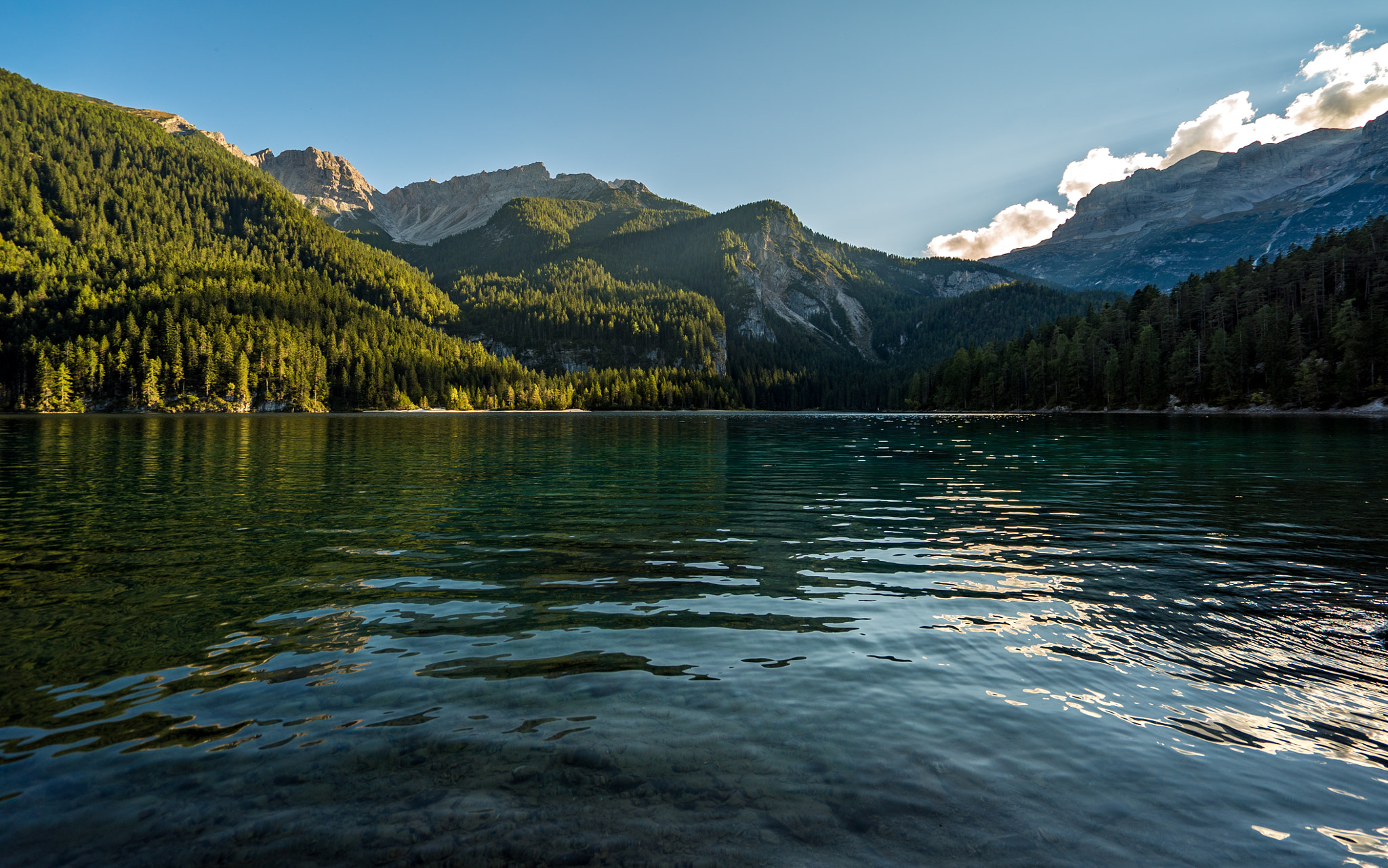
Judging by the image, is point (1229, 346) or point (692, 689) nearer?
point (692, 689)

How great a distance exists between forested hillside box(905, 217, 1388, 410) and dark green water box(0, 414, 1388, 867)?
129118 millimetres

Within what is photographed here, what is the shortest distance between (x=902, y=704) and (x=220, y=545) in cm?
1969

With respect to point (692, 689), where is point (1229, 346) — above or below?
above

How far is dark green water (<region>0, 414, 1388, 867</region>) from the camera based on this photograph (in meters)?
5.61

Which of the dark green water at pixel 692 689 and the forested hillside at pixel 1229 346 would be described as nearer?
the dark green water at pixel 692 689

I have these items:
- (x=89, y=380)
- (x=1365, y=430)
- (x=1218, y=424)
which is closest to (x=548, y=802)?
(x=1365, y=430)

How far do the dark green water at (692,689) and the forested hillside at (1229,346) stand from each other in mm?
129118

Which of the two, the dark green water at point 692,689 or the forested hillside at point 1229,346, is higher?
the forested hillside at point 1229,346

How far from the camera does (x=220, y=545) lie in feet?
59.8

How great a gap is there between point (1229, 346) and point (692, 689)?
161 meters

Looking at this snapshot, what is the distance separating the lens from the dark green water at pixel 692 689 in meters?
5.61

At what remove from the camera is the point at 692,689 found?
870cm

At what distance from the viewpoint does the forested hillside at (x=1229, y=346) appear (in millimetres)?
112438

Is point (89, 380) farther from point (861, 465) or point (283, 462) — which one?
point (861, 465)
